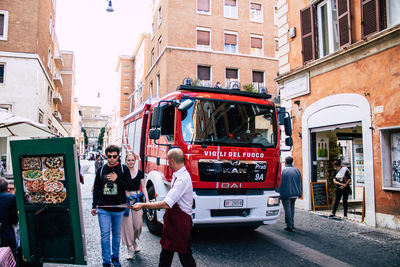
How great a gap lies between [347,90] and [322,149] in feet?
8.06

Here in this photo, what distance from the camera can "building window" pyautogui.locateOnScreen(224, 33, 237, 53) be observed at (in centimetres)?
2661

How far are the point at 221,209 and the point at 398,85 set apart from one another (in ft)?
17.2

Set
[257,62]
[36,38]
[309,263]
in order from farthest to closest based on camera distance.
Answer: [257,62] → [36,38] → [309,263]

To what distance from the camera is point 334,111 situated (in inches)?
375

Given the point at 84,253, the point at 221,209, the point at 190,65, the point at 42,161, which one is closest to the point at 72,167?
the point at 42,161

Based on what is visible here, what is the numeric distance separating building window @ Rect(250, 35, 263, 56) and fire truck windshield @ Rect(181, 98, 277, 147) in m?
21.7

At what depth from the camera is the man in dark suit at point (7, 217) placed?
3775 mm

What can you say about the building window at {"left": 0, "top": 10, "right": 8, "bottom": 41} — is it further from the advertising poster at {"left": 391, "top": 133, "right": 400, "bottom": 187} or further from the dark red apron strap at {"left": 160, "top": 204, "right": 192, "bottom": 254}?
the advertising poster at {"left": 391, "top": 133, "right": 400, "bottom": 187}

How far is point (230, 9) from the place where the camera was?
26.9m

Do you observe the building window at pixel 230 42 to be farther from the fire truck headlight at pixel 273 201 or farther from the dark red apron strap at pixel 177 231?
the dark red apron strap at pixel 177 231

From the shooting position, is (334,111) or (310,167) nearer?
(334,111)

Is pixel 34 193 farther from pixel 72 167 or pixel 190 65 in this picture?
pixel 190 65

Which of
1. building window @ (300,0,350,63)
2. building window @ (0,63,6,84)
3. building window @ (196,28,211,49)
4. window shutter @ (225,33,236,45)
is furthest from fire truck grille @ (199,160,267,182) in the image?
window shutter @ (225,33,236,45)

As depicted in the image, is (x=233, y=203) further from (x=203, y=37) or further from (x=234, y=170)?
(x=203, y=37)
